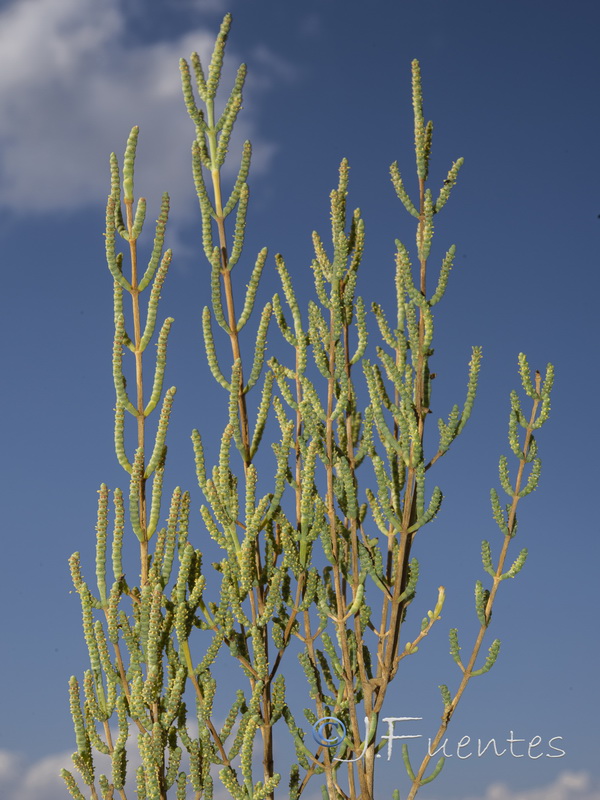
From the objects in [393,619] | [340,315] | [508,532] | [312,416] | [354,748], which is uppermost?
[340,315]

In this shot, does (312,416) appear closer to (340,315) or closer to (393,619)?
(340,315)

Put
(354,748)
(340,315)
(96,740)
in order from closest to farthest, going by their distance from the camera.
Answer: (96,740)
(354,748)
(340,315)

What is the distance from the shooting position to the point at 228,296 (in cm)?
406

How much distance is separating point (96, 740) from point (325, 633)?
1.04 m

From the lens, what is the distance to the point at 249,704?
3.78 meters

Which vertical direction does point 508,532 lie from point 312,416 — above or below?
below

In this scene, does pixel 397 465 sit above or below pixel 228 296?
below

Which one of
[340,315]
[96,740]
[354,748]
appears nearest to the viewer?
[96,740]

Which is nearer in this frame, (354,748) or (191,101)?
(354,748)

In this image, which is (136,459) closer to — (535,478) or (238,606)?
(238,606)

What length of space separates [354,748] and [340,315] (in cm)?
187

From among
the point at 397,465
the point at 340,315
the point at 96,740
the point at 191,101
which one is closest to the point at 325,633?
the point at 397,465

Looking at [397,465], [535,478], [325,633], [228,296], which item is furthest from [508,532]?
[228,296]

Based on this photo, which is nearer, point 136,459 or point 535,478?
point 136,459
